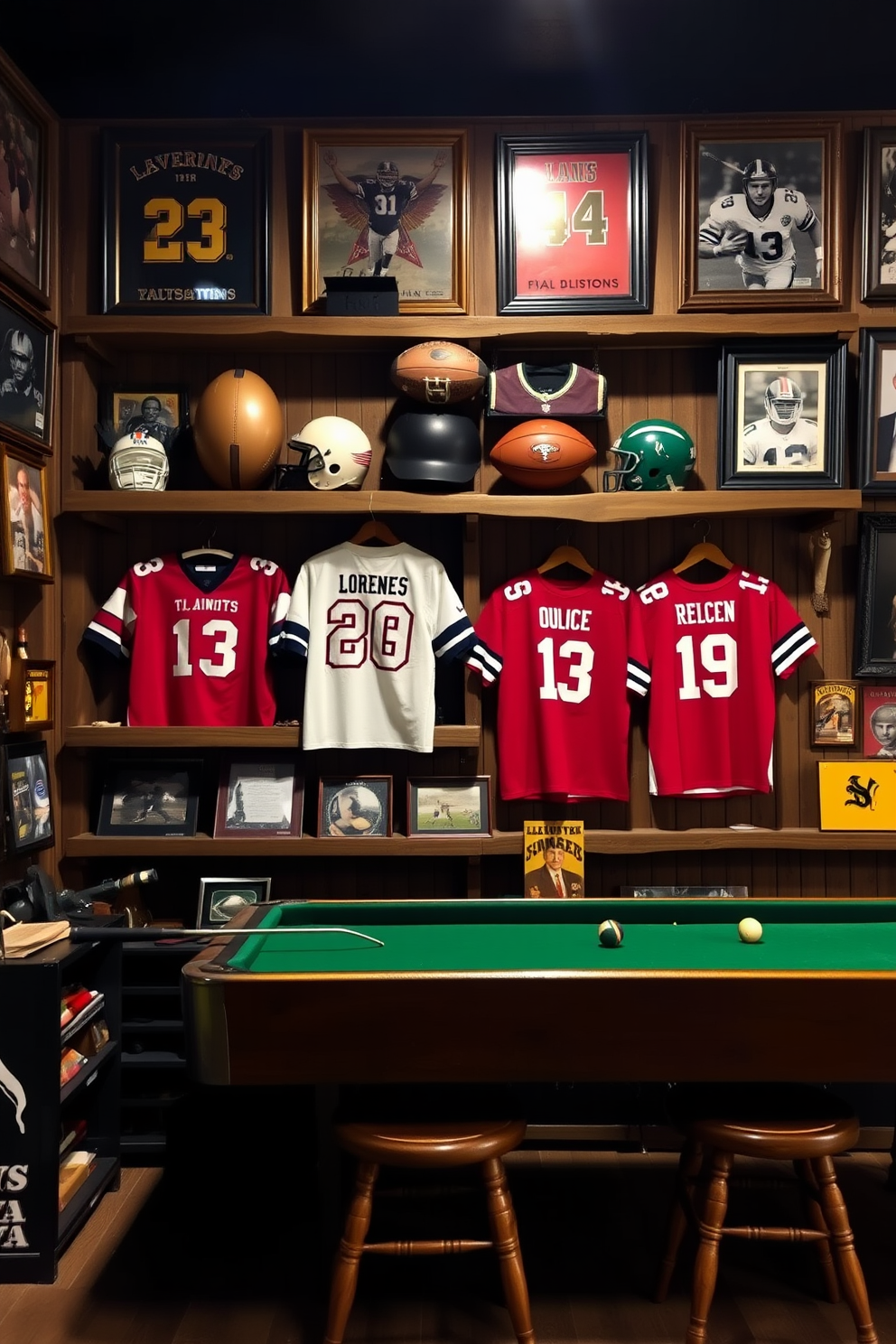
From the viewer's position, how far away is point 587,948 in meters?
2.55

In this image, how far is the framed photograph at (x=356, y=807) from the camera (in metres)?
3.82

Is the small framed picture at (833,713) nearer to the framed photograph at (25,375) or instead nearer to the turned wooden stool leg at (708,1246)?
the turned wooden stool leg at (708,1246)

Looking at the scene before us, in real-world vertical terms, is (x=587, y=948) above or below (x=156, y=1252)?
above

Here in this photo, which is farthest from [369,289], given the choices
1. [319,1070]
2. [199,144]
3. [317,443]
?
[319,1070]

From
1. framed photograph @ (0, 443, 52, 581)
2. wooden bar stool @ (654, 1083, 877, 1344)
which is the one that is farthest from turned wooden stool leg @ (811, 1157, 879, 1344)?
framed photograph @ (0, 443, 52, 581)

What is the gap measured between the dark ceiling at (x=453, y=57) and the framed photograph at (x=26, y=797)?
2.45 meters

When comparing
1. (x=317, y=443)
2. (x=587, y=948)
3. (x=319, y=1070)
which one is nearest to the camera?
(x=319, y=1070)

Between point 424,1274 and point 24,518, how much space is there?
8.66 ft

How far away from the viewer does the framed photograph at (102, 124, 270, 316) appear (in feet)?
12.6

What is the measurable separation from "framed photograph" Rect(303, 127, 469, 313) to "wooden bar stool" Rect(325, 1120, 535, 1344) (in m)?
2.89

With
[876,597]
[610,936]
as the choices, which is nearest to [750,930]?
[610,936]

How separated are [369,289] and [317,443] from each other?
0.61m

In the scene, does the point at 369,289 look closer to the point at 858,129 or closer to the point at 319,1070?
the point at 858,129

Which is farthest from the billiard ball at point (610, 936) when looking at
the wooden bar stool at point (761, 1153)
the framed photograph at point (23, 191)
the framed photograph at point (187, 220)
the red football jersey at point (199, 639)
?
the framed photograph at point (23, 191)
